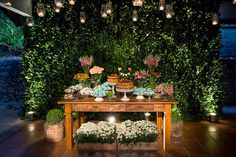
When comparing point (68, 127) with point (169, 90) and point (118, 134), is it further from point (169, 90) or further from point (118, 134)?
point (169, 90)

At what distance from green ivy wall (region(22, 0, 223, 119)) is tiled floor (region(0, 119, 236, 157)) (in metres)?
1.20

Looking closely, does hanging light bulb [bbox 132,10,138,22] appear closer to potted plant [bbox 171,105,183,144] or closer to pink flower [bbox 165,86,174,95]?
pink flower [bbox 165,86,174,95]

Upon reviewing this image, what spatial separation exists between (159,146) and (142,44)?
10.3 feet

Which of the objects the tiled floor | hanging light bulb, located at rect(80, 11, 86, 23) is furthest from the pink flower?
hanging light bulb, located at rect(80, 11, 86, 23)

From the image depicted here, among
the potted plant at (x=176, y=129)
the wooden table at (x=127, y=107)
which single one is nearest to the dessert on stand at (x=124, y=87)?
the wooden table at (x=127, y=107)

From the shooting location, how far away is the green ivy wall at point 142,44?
333 inches

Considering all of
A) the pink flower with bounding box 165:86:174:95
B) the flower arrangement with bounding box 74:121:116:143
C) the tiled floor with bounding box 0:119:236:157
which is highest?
the pink flower with bounding box 165:86:174:95

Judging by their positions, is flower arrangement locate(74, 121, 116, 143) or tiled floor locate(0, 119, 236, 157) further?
flower arrangement locate(74, 121, 116, 143)

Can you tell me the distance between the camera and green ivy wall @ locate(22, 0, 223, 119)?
8.47 m

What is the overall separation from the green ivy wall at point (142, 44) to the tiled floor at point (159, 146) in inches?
47.4

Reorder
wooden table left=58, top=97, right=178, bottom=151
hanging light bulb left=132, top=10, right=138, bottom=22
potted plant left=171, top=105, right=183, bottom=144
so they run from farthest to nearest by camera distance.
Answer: hanging light bulb left=132, top=10, right=138, bottom=22 < potted plant left=171, top=105, right=183, bottom=144 < wooden table left=58, top=97, right=178, bottom=151

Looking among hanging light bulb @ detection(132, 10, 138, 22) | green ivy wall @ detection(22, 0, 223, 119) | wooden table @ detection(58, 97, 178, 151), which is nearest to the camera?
wooden table @ detection(58, 97, 178, 151)

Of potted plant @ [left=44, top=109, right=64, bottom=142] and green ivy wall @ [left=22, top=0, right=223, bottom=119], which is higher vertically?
green ivy wall @ [left=22, top=0, right=223, bottom=119]

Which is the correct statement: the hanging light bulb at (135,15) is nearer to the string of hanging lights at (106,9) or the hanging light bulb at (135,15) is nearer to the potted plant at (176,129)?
the string of hanging lights at (106,9)
